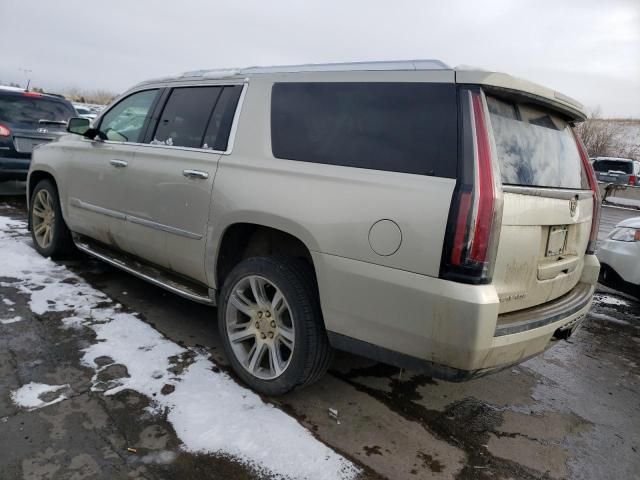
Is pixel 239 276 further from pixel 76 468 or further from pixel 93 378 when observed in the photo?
pixel 76 468

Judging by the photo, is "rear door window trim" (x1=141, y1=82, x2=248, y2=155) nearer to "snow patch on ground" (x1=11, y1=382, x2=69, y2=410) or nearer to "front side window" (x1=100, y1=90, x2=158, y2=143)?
"front side window" (x1=100, y1=90, x2=158, y2=143)

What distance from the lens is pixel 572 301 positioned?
9.11 ft

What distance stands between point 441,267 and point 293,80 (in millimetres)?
1487

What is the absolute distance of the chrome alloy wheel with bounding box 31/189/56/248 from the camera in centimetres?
493

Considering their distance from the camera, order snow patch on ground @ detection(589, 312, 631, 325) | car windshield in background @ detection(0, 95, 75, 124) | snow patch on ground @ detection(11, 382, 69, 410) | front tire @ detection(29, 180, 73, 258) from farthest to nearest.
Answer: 1. car windshield in background @ detection(0, 95, 75, 124)
2. snow patch on ground @ detection(589, 312, 631, 325)
3. front tire @ detection(29, 180, 73, 258)
4. snow patch on ground @ detection(11, 382, 69, 410)

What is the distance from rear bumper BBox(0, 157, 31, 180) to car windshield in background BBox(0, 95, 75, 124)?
0.62m

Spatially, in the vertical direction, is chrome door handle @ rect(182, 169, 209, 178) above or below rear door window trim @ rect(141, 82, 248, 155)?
below

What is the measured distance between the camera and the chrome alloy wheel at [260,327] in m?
2.75

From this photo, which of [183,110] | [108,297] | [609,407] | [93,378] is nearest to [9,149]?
[108,297]

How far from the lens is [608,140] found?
142ft

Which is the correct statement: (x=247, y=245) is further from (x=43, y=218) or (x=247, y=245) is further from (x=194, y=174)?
(x=43, y=218)

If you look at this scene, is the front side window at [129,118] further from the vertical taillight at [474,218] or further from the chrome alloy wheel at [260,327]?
the vertical taillight at [474,218]

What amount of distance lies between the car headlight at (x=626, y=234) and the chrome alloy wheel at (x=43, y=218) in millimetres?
5706

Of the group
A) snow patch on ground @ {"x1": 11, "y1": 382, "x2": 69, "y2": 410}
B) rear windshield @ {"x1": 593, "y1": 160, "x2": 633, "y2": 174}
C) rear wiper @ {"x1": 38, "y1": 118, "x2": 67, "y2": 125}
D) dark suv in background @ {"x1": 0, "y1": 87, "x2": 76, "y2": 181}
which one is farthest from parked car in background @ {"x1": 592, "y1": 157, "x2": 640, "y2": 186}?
snow patch on ground @ {"x1": 11, "y1": 382, "x2": 69, "y2": 410}
